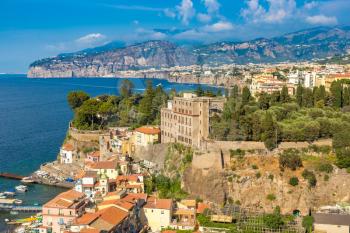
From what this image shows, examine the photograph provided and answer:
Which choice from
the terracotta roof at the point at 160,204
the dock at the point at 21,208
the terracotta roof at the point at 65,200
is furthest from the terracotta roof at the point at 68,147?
the terracotta roof at the point at 160,204

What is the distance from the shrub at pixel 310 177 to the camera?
28.7 metres

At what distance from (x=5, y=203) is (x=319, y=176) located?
2018 cm

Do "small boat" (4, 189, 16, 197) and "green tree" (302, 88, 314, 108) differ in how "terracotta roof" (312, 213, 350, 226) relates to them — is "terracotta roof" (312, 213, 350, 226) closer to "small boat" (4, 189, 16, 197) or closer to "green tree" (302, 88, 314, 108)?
"green tree" (302, 88, 314, 108)

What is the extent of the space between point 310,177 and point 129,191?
1110 centimetres

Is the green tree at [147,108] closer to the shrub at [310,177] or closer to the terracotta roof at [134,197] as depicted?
the terracotta roof at [134,197]

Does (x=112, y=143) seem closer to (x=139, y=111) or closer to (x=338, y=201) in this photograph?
(x=139, y=111)

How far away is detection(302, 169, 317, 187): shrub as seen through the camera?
28.7 m

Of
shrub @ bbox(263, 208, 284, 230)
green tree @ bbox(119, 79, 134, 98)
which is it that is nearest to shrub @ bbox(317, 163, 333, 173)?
shrub @ bbox(263, 208, 284, 230)

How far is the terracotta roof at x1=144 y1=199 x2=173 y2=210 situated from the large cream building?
5.35m

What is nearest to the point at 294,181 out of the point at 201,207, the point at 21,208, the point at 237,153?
the point at 237,153

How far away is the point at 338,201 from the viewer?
28.6m

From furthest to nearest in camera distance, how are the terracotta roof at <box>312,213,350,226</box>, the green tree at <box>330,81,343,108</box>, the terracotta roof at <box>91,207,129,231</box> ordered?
the green tree at <box>330,81,343,108</box> → the terracotta roof at <box>312,213,350,226</box> → the terracotta roof at <box>91,207,129,231</box>

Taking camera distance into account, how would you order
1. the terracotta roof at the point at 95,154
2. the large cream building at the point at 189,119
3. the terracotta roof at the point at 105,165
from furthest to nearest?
the terracotta roof at the point at 95,154 < the terracotta roof at the point at 105,165 < the large cream building at the point at 189,119

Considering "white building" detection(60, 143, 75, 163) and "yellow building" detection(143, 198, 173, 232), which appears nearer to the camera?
"yellow building" detection(143, 198, 173, 232)
